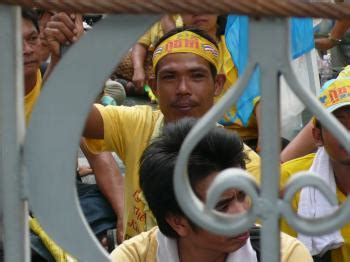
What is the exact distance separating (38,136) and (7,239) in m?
0.16

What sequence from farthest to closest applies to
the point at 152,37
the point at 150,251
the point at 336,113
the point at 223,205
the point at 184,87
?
the point at 152,37, the point at 184,87, the point at 336,113, the point at 150,251, the point at 223,205

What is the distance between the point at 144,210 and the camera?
2.73m

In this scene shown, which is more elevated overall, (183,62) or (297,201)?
(183,62)

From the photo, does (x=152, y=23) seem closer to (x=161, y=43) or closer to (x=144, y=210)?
(x=144, y=210)

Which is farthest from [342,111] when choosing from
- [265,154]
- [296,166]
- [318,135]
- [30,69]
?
[265,154]

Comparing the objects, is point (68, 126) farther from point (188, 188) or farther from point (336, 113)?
point (336, 113)

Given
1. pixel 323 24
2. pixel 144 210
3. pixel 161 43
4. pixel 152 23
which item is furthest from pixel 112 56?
pixel 323 24

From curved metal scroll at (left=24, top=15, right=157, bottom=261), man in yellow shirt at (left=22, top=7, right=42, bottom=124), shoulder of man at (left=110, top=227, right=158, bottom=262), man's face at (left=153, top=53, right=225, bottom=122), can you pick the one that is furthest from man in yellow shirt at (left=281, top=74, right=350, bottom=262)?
curved metal scroll at (left=24, top=15, right=157, bottom=261)

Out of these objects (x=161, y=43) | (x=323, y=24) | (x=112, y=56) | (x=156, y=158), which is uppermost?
(x=323, y=24)

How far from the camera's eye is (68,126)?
1.18 meters

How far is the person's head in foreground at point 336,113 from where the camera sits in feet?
8.61

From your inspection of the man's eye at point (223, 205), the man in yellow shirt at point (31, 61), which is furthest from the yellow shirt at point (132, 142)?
the man's eye at point (223, 205)

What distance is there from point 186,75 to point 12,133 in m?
1.73

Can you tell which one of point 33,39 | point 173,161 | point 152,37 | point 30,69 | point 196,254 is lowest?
point 196,254
